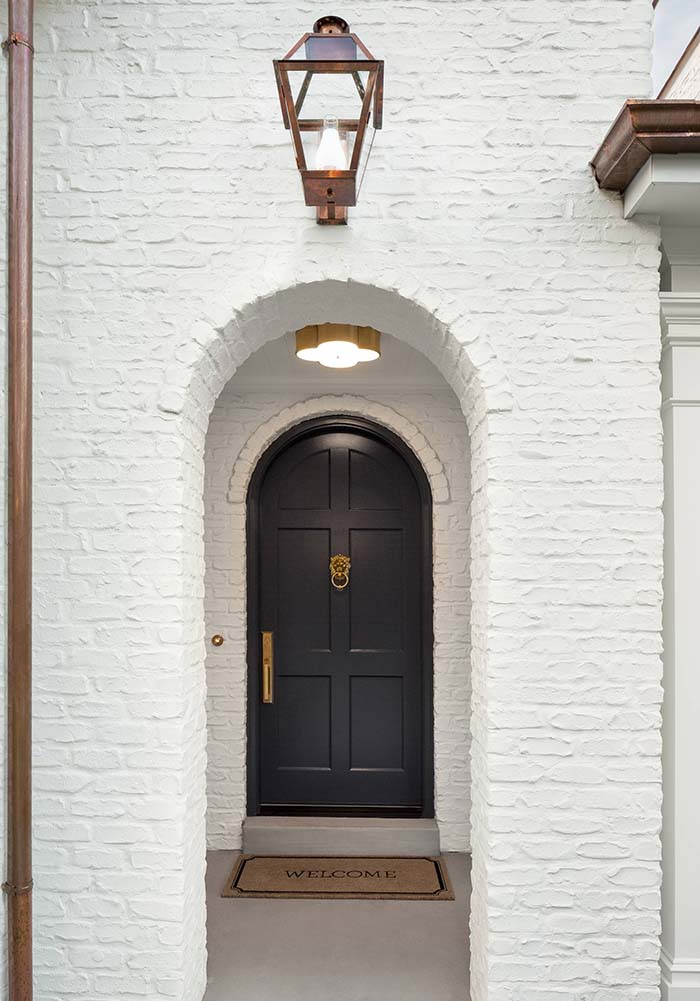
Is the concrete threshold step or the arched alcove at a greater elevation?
the arched alcove

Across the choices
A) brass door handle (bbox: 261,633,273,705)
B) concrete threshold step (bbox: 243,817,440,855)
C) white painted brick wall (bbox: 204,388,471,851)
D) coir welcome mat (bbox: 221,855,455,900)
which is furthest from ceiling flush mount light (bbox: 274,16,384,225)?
concrete threshold step (bbox: 243,817,440,855)

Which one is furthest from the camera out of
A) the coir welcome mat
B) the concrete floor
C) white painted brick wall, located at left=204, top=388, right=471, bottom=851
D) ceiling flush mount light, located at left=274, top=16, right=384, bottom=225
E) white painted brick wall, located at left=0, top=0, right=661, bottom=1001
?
white painted brick wall, located at left=204, top=388, right=471, bottom=851

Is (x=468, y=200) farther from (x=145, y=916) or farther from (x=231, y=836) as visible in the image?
(x=231, y=836)

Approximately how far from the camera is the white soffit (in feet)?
7.41

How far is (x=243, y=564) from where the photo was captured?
4.25m

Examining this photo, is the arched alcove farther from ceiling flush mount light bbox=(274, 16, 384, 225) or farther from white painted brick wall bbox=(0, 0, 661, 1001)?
ceiling flush mount light bbox=(274, 16, 384, 225)

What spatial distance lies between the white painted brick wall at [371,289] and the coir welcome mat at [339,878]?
3.82 feet

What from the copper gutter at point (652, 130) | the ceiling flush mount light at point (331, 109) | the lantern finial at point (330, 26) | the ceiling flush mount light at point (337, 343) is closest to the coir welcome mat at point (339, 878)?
the ceiling flush mount light at point (337, 343)

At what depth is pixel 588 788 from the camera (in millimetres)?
2445

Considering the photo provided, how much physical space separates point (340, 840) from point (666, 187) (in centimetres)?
336

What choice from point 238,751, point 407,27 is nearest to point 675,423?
point 407,27

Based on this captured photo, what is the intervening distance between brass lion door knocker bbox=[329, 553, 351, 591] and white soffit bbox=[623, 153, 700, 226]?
246cm

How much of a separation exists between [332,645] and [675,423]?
239 cm

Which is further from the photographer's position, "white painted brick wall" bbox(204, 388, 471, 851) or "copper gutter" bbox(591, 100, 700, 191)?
"white painted brick wall" bbox(204, 388, 471, 851)
